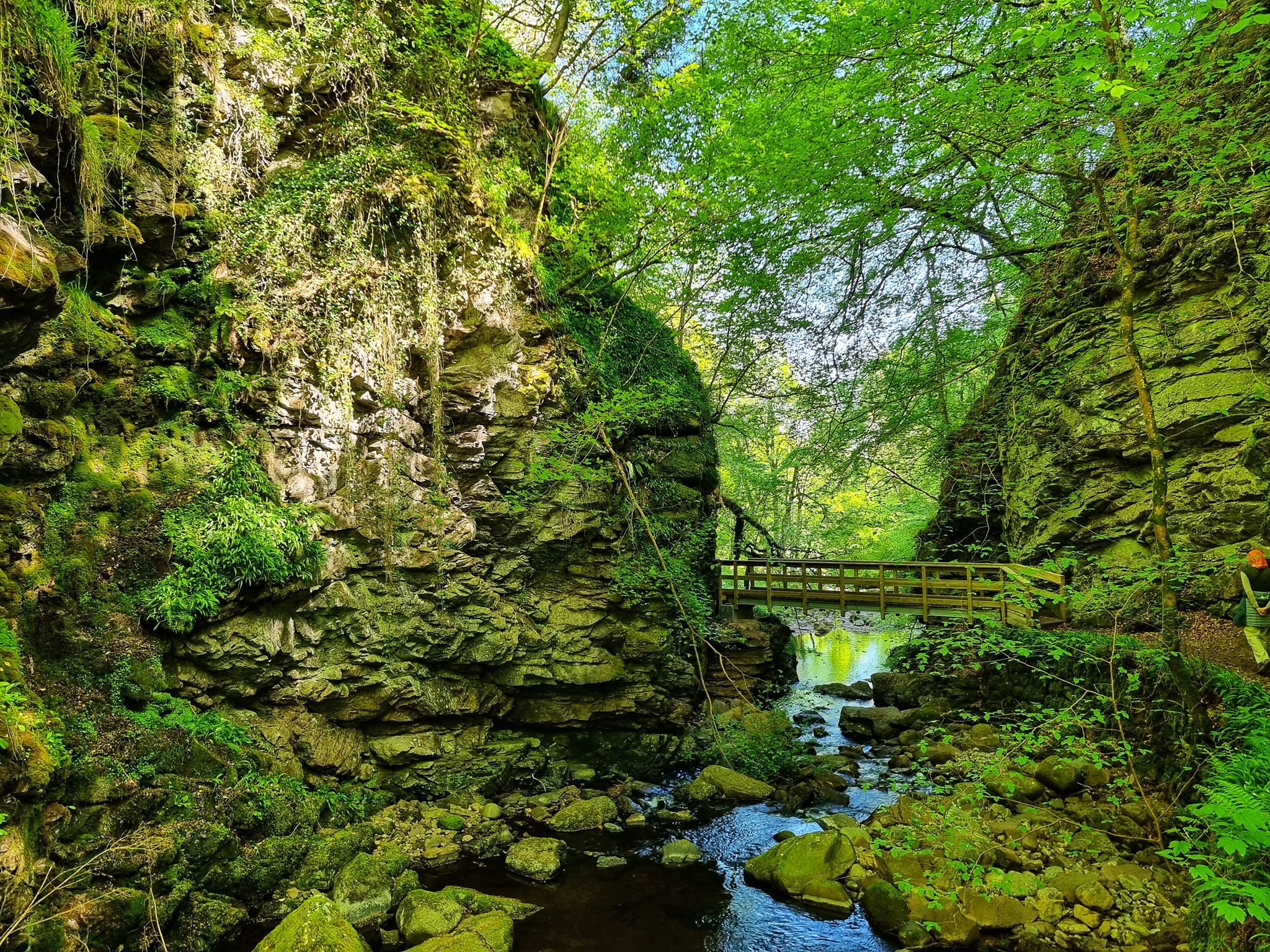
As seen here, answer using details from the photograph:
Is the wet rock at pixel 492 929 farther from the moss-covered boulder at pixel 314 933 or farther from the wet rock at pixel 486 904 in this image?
the moss-covered boulder at pixel 314 933

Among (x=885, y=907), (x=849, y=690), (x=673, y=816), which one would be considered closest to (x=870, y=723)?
(x=849, y=690)

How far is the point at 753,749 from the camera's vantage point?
848 centimetres

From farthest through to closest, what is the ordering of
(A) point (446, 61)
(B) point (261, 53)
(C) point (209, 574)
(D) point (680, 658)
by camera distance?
1. (D) point (680, 658)
2. (A) point (446, 61)
3. (B) point (261, 53)
4. (C) point (209, 574)

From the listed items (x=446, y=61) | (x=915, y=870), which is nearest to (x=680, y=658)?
(x=915, y=870)

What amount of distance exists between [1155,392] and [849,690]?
8731 millimetres

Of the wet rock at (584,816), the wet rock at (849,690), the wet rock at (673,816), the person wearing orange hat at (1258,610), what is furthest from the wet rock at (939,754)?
the wet rock at (849,690)

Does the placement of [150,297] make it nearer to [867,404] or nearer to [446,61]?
[446,61]

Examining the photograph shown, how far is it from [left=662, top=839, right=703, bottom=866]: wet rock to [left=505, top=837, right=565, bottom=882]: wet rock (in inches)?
46.6

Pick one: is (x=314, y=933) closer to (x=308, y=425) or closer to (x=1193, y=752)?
(x=308, y=425)

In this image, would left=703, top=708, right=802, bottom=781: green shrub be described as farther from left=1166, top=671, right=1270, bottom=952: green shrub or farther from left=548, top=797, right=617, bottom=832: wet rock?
left=1166, top=671, right=1270, bottom=952: green shrub

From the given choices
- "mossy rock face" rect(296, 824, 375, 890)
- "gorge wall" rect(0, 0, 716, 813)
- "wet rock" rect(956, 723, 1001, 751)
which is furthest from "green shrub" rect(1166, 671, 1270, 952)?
"mossy rock face" rect(296, 824, 375, 890)

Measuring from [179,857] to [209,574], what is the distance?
8.33 feet

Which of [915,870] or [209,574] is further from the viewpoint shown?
[209,574]

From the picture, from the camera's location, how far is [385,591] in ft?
24.0
